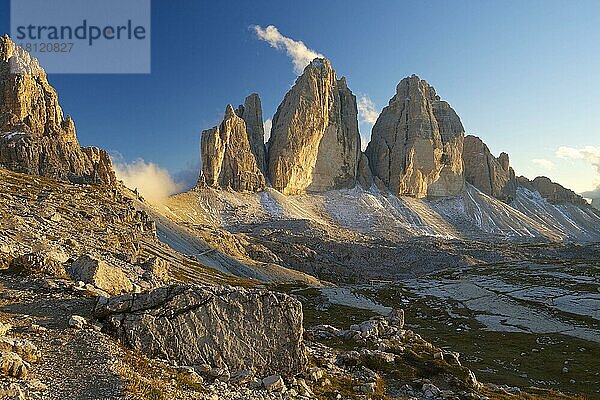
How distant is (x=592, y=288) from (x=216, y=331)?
110 meters

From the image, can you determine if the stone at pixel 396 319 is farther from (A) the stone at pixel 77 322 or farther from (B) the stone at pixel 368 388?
(A) the stone at pixel 77 322

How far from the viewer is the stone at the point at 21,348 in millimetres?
13406

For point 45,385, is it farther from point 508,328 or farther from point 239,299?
point 508,328

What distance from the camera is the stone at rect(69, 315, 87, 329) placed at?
54.9ft

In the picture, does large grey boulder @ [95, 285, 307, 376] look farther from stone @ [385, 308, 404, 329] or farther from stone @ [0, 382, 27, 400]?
stone @ [385, 308, 404, 329]

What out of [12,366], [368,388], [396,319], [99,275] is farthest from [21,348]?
[396,319]

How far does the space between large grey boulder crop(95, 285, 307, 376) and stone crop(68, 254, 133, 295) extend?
5942 millimetres

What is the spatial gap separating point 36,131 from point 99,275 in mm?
158278

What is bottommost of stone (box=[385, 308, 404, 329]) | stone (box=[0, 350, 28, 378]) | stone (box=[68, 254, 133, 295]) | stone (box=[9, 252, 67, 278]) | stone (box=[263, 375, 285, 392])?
stone (box=[385, 308, 404, 329])

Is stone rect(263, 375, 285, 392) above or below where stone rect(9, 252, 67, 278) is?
below

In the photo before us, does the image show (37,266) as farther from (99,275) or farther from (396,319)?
(396,319)

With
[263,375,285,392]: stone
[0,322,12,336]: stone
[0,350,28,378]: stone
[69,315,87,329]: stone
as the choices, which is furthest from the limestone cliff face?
[263,375,285,392]: stone

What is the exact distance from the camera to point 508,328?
217ft

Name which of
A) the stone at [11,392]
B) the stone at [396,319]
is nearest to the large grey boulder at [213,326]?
the stone at [11,392]
